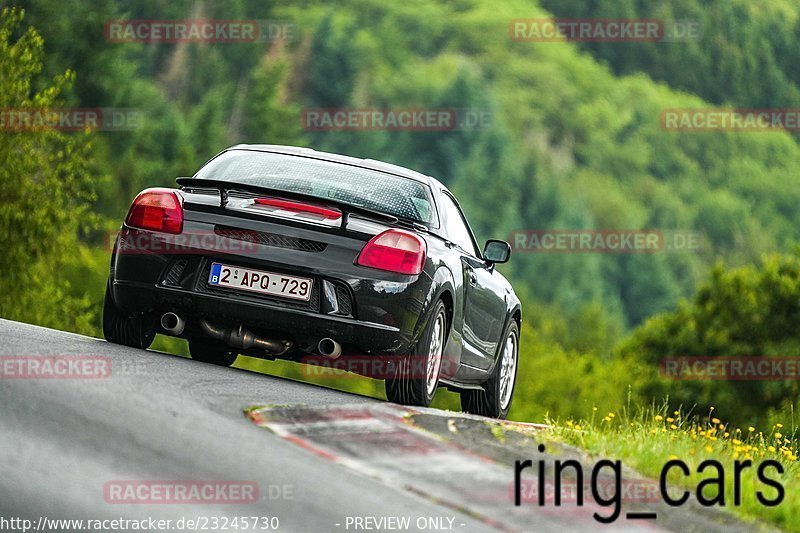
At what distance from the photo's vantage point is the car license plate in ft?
30.3

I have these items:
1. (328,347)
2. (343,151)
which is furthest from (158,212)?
(343,151)

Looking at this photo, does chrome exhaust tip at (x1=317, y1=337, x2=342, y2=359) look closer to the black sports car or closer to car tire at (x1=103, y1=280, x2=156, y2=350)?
the black sports car

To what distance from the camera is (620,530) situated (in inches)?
237

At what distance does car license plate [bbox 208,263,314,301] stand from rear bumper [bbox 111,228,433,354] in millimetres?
36

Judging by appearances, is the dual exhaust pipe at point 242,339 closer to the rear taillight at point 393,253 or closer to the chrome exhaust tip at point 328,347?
the chrome exhaust tip at point 328,347

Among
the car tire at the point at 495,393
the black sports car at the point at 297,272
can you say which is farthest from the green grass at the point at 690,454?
the car tire at the point at 495,393

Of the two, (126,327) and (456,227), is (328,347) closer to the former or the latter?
(126,327)

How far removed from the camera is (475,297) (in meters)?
10.8

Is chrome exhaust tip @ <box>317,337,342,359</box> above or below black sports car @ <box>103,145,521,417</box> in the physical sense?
below

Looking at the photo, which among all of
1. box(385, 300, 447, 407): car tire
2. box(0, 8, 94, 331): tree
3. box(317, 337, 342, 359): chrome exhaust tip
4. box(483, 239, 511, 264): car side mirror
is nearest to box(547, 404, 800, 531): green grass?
box(385, 300, 447, 407): car tire

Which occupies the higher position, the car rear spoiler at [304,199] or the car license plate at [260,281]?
the car rear spoiler at [304,199]

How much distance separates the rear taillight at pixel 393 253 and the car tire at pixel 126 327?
1.78 metres

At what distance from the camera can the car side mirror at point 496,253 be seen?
11266mm

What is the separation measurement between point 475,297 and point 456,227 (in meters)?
0.53
